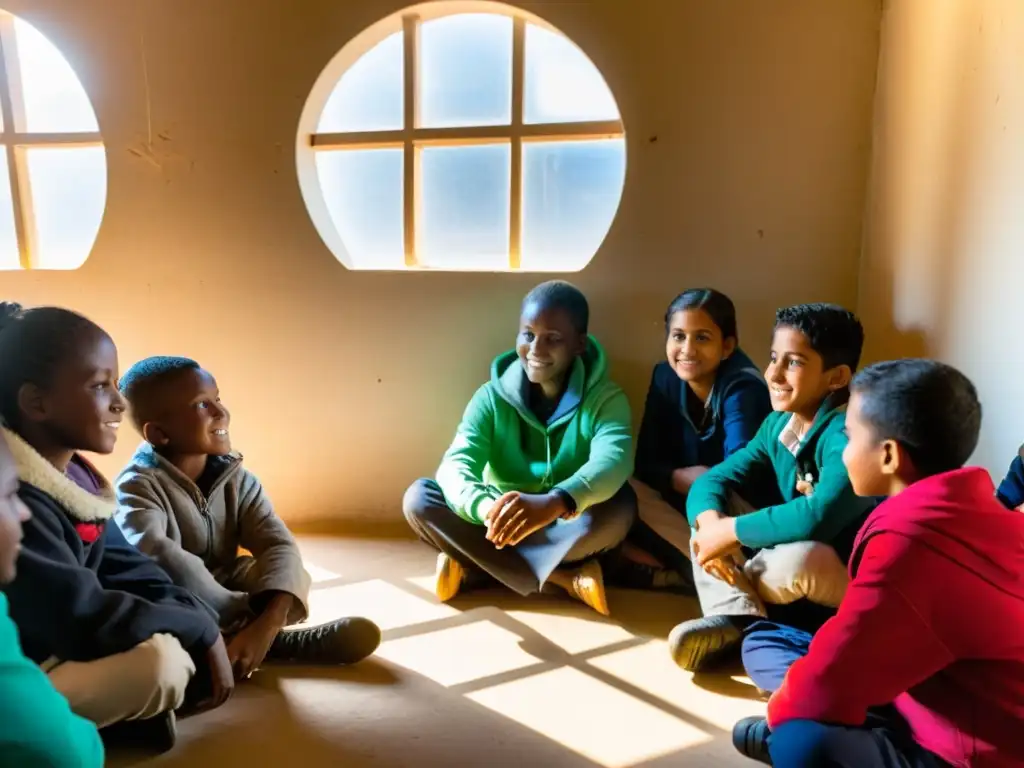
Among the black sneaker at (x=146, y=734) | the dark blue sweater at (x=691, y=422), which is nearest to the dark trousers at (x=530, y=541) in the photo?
the dark blue sweater at (x=691, y=422)

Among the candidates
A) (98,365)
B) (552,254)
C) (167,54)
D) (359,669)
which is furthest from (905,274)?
(167,54)

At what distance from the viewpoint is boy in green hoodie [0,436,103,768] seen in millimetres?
703

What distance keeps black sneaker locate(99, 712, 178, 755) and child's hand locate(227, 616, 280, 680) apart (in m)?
0.14

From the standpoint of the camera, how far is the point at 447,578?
157 cm

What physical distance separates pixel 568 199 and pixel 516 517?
0.92 m

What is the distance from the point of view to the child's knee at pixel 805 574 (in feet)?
3.85

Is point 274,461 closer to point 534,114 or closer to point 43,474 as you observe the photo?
point 43,474

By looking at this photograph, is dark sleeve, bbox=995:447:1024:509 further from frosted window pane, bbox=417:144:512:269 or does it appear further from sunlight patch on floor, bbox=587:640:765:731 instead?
frosted window pane, bbox=417:144:512:269

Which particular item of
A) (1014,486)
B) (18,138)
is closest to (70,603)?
(1014,486)

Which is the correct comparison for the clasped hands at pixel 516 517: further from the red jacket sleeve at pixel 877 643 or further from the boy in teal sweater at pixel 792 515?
the red jacket sleeve at pixel 877 643

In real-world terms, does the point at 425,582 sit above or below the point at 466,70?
below

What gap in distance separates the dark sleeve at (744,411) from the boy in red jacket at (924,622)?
24.0 inches

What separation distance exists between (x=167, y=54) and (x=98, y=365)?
3.91 ft

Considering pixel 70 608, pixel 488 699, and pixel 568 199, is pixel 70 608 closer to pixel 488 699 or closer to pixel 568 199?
pixel 488 699
